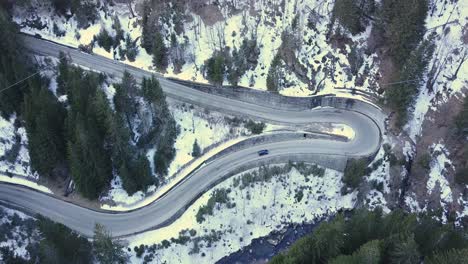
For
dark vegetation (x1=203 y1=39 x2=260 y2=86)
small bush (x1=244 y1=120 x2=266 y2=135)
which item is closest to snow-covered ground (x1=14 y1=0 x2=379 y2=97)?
dark vegetation (x1=203 y1=39 x2=260 y2=86)

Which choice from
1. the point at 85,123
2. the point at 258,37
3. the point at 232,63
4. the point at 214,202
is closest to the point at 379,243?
the point at 214,202

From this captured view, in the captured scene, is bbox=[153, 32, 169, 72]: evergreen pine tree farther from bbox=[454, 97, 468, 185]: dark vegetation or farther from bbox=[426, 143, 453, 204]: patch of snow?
bbox=[454, 97, 468, 185]: dark vegetation

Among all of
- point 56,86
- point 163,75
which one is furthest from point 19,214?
point 163,75

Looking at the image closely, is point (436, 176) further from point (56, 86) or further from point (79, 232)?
point (56, 86)

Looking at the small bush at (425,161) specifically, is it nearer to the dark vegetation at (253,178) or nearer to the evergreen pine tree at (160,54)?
the dark vegetation at (253,178)

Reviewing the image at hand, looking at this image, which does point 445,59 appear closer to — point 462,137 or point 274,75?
point 462,137

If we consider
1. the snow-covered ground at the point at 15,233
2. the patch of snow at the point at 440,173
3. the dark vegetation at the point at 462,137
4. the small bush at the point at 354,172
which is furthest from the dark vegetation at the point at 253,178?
the snow-covered ground at the point at 15,233
